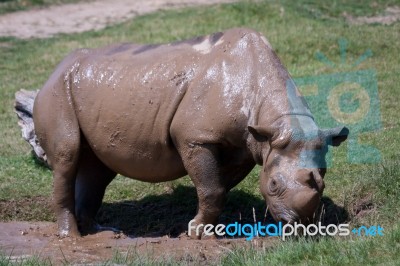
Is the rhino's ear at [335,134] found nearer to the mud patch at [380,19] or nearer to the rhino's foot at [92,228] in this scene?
the rhino's foot at [92,228]

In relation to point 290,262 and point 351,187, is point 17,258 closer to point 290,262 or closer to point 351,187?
point 290,262

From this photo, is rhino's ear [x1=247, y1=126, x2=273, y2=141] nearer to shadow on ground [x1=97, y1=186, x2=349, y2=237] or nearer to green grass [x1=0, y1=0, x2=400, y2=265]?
green grass [x1=0, y1=0, x2=400, y2=265]

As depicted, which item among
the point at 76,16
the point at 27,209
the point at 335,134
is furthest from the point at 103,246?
the point at 76,16

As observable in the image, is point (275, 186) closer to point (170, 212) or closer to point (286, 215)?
point (286, 215)

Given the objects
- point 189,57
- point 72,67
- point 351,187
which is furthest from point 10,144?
point 351,187

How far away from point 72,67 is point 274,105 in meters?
2.21

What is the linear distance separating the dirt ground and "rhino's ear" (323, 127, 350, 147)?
1069 centimetres

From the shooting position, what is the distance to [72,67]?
896cm

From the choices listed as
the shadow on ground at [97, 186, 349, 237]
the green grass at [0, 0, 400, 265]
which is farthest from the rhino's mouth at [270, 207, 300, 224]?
the shadow on ground at [97, 186, 349, 237]

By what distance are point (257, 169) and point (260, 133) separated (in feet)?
7.39

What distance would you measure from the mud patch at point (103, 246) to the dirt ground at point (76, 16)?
9078mm

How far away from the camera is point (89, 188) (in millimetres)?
9359

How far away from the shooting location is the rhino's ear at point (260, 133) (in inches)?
297

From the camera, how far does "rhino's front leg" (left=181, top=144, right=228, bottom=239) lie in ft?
26.1
